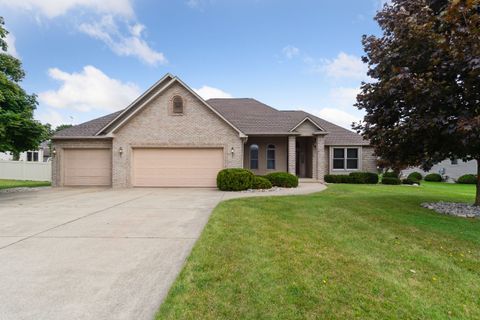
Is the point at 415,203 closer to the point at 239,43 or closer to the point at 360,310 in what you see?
the point at 360,310

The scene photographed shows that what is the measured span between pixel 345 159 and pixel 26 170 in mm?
26663

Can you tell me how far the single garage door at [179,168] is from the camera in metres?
15.4

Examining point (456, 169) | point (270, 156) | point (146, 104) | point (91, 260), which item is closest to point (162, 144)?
point (146, 104)

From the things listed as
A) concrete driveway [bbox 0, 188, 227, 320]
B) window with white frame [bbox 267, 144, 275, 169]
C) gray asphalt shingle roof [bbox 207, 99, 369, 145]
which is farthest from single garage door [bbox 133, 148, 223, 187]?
concrete driveway [bbox 0, 188, 227, 320]

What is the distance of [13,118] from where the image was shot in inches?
458

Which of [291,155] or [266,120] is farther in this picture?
[266,120]

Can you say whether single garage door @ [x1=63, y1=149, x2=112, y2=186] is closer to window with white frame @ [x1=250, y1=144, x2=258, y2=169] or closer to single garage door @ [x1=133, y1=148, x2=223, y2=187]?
single garage door @ [x1=133, y1=148, x2=223, y2=187]

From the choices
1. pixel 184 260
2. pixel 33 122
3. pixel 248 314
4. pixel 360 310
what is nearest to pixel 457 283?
pixel 360 310

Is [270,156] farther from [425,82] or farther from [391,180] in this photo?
[425,82]

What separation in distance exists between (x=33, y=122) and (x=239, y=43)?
1263 cm

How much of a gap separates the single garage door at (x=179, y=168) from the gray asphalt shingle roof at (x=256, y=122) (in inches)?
120

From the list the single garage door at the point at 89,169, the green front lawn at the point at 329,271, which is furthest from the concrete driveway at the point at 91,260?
the single garage door at the point at 89,169

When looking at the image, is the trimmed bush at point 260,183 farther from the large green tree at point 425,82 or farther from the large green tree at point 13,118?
the large green tree at point 13,118

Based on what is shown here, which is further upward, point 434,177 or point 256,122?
point 256,122
